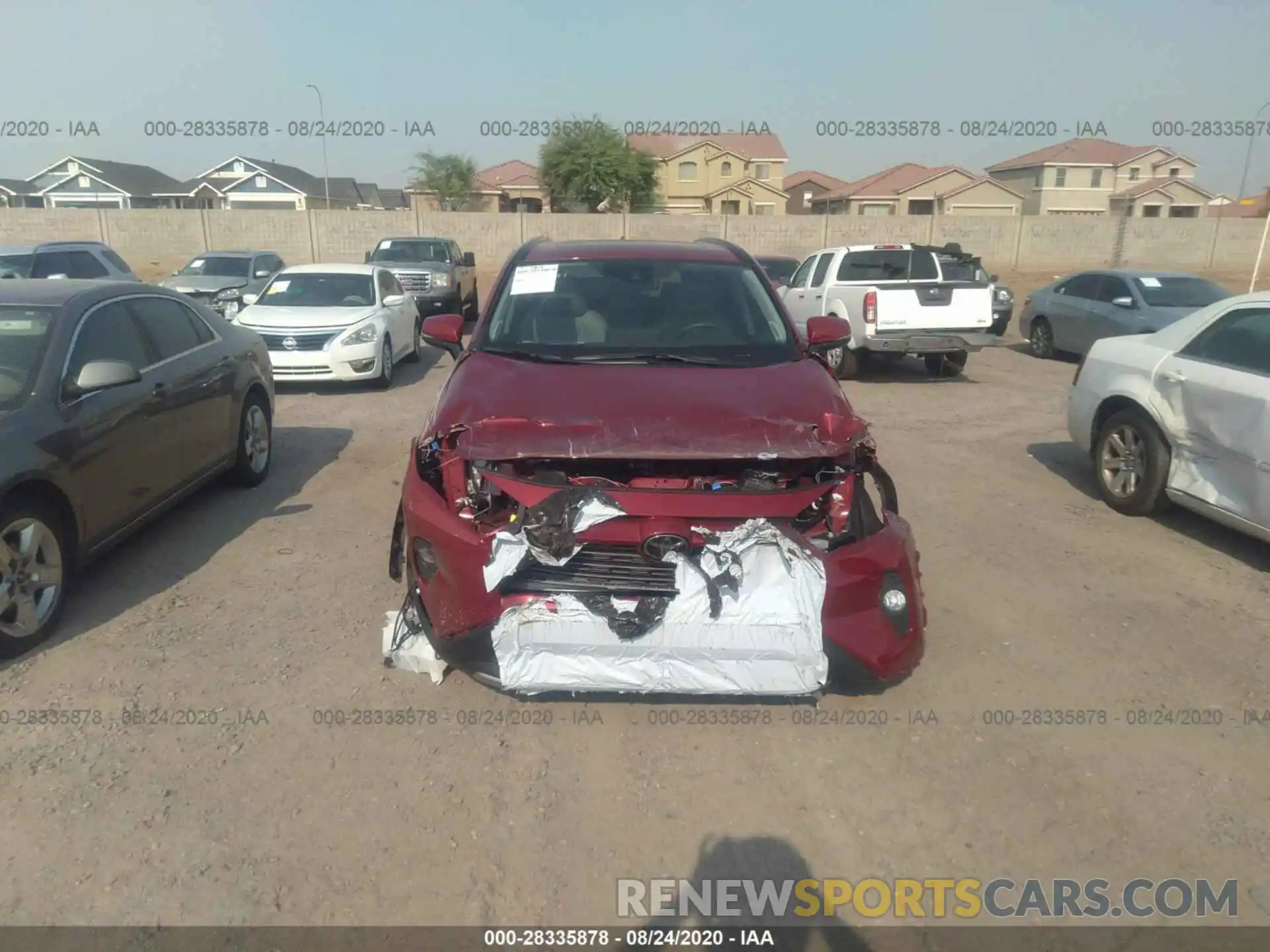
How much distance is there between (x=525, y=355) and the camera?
14.4ft

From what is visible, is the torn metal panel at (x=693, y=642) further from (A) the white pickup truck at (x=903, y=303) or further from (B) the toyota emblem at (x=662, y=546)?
(A) the white pickup truck at (x=903, y=303)

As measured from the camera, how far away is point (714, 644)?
3.24m

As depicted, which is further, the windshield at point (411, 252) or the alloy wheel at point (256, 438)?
the windshield at point (411, 252)

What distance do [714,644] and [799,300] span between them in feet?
37.2

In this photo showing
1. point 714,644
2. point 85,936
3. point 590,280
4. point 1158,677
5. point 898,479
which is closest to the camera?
point 85,936

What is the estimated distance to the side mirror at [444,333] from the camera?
5.23 meters

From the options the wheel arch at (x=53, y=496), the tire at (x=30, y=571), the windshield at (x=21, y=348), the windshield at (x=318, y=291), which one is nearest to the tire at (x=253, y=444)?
the windshield at (x=21, y=348)

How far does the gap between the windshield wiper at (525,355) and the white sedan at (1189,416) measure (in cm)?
392

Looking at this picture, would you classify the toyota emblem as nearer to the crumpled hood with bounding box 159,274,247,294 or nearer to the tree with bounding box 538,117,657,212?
the crumpled hood with bounding box 159,274,247,294

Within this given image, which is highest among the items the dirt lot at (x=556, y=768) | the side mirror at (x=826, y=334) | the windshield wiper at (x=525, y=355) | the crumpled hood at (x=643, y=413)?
the side mirror at (x=826, y=334)

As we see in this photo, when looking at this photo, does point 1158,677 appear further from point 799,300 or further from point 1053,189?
point 1053,189

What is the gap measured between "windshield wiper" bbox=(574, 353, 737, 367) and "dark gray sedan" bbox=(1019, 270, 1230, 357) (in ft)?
30.5

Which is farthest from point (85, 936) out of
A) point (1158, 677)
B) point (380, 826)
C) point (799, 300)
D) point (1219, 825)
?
point (799, 300)

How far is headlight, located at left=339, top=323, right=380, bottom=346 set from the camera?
10820 millimetres
